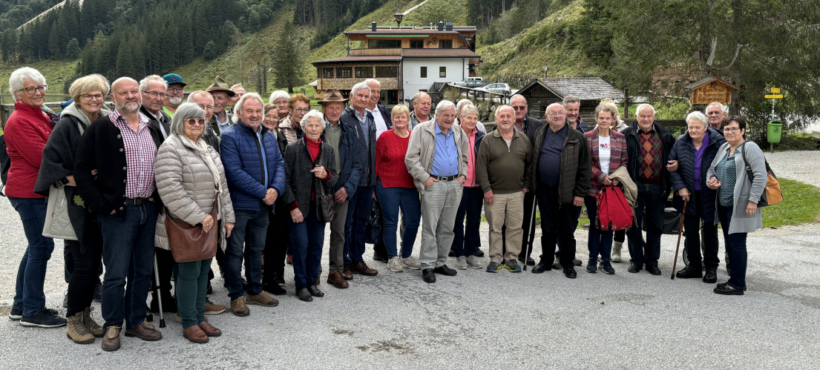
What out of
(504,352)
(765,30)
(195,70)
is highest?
(195,70)

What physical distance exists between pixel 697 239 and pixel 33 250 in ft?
21.8

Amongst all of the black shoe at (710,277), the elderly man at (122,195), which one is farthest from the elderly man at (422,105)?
the black shoe at (710,277)

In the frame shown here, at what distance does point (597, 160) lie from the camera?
6660 millimetres

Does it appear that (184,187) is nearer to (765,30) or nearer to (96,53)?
(765,30)

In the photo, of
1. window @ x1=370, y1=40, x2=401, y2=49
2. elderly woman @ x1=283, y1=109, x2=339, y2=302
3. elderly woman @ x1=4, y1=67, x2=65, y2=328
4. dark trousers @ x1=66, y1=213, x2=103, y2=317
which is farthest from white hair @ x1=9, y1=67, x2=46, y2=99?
window @ x1=370, y1=40, x2=401, y2=49

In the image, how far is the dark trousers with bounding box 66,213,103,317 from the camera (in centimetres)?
427

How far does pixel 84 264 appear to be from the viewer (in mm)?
4301

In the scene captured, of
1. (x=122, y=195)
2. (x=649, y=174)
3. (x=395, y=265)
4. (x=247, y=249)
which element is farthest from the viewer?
(x=395, y=265)

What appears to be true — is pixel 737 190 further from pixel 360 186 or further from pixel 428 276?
pixel 360 186

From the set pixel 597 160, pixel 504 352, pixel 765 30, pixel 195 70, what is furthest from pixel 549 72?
pixel 195 70

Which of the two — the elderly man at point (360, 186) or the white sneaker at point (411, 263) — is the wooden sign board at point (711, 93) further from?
the elderly man at point (360, 186)

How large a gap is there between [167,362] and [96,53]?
4892 inches

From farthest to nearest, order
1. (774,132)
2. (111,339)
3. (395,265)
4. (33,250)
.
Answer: (774,132)
(395,265)
(33,250)
(111,339)

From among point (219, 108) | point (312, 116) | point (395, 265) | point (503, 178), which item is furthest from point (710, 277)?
point (219, 108)
